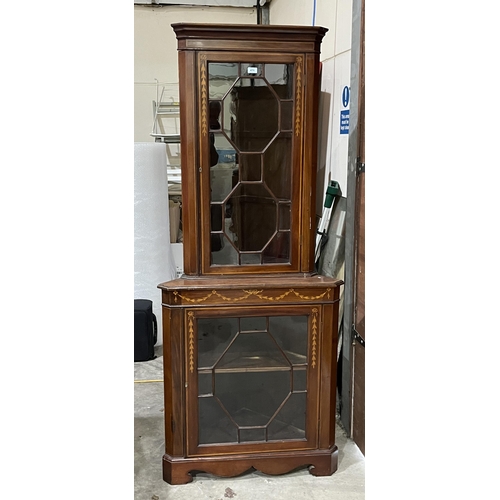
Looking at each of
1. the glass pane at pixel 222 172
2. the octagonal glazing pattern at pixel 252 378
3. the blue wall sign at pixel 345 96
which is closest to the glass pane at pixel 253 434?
the octagonal glazing pattern at pixel 252 378

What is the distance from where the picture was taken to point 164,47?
567 cm

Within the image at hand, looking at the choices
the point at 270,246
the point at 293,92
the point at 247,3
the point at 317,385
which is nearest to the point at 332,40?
the point at 293,92

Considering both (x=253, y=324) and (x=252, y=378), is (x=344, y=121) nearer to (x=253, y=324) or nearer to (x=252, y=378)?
(x=253, y=324)

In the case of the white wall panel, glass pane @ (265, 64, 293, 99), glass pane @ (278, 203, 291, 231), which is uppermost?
the white wall panel

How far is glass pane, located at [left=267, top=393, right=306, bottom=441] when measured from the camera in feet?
7.47

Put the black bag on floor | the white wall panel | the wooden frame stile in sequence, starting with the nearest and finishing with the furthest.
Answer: the wooden frame stile → the black bag on floor → the white wall panel

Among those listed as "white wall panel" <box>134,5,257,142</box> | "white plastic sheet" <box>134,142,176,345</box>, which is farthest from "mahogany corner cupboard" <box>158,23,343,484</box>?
"white wall panel" <box>134,5,257,142</box>

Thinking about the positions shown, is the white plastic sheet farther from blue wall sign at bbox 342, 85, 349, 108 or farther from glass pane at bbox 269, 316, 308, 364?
glass pane at bbox 269, 316, 308, 364

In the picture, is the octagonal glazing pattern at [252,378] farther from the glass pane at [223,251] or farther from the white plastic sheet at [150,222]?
the white plastic sheet at [150,222]

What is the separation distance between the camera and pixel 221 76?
2.12m

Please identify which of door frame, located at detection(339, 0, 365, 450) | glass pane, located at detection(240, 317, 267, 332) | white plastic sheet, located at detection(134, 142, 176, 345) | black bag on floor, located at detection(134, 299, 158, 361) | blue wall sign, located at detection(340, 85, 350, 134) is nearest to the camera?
glass pane, located at detection(240, 317, 267, 332)

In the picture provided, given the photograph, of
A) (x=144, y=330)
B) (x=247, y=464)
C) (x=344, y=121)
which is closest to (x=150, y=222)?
(x=144, y=330)

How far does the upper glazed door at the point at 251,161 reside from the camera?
6.98ft
